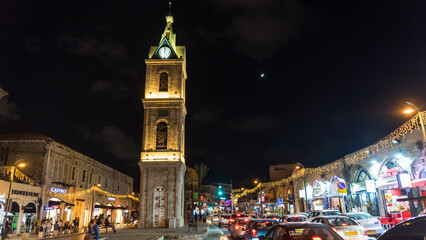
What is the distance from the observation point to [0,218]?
2283cm

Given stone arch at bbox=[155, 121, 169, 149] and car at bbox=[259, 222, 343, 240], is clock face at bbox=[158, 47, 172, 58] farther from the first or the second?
car at bbox=[259, 222, 343, 240]

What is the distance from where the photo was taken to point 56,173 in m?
34.6

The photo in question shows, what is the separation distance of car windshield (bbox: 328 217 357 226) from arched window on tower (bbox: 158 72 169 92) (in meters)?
27.8

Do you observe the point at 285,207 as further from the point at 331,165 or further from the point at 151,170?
the point at 151,170

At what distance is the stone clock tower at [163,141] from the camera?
33.2 metres

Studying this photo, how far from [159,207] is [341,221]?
23709 millimetres

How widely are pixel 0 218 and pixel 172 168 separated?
15.8 meters

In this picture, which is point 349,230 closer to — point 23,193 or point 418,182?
point 418,182

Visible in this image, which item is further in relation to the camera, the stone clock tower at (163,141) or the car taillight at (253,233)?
the stone clock tower at (163,141)

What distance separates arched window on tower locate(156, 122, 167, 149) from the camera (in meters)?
35.5

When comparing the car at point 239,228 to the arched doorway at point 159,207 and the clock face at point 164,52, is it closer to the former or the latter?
the arched doorway at point 159,207

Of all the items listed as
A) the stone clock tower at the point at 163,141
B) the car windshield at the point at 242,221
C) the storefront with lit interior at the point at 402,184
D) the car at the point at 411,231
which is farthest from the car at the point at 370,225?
the stone clock tower at the point at 163,141

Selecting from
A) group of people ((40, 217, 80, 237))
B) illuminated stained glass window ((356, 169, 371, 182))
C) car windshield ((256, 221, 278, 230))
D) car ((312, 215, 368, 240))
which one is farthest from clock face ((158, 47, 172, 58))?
car ((312, 215, 368, 240))

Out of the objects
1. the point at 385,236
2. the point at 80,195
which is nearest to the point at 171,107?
the point at 80,195
